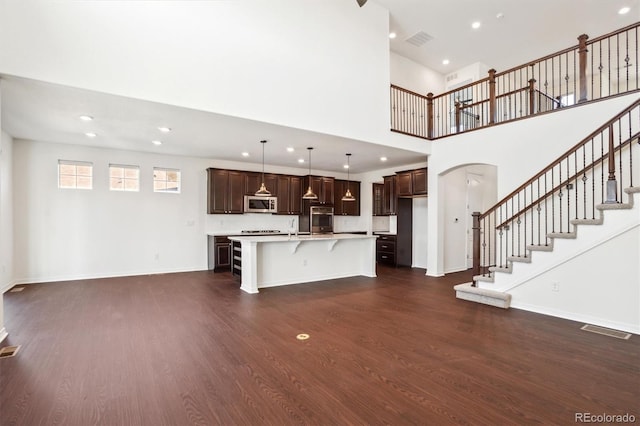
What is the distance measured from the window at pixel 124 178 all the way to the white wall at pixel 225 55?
3.85 metres

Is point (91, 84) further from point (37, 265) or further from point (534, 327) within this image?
point (534, 327)

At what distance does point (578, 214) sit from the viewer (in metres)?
4.73

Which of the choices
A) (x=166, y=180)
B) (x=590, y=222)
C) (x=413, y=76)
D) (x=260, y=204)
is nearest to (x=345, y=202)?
(x=260, y=204)

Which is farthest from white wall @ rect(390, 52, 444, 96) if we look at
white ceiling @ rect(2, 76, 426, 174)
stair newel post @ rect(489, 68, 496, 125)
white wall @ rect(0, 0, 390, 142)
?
stair newel post @ rect(489, 68, 496, 125)

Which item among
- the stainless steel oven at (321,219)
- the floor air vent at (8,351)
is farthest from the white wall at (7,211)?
the stainless steel oven at (321,219)

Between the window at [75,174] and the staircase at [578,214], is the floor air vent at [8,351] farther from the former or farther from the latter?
the staircase at [578,214]

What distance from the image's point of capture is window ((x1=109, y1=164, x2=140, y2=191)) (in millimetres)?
6902

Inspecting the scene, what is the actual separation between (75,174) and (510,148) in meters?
8.88

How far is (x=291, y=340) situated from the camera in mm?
3346

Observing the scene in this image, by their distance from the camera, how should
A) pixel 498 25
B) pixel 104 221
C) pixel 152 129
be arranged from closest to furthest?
pixel 152 129 < pixel 104 221 < pixel 498 25

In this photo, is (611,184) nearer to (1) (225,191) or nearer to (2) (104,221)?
(1) (225,191)

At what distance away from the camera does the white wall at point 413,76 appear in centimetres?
843

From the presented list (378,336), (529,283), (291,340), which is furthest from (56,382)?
(529,283)

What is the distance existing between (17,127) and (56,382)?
16.4 feet
